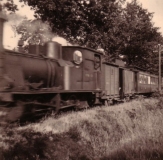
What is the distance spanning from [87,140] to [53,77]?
3458 millimetres

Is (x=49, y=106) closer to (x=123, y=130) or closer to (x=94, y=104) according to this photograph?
(x=123, y=130)

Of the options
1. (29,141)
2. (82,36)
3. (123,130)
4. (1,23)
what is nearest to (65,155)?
(29,141)

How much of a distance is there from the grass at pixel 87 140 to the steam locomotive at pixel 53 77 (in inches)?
39.2

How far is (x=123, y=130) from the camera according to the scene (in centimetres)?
646

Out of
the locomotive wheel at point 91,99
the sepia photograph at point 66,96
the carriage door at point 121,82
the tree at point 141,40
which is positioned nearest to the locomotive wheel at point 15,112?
the sepia photograph at point 66,96

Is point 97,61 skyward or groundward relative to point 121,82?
skyward

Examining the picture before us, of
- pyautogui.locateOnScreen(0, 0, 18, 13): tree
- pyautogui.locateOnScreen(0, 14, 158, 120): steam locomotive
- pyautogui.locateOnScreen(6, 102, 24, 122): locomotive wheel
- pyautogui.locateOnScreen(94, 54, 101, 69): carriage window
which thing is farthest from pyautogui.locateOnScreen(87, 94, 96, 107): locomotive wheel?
pyautogui.locateOnScreen(0, 0, 18, 13): tree

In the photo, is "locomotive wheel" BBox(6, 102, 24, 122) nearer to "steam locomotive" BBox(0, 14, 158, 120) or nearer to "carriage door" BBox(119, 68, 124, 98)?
"steam locomotive" BBox(0, 14, 158, 120)

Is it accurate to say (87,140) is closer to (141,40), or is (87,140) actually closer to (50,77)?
(50,77)

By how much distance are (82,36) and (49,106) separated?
10.2 m

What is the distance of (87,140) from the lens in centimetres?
553

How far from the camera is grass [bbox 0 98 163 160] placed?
437 cm

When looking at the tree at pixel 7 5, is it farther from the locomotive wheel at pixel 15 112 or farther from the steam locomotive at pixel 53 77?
the locomotive wheel at pixel 15 112

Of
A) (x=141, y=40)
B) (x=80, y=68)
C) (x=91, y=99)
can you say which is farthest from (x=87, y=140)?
(x=141, y=40)
